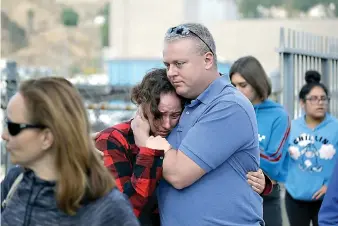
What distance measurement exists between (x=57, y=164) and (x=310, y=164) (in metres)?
4.28

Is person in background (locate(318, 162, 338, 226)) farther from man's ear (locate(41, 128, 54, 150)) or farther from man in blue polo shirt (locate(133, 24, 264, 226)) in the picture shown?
man's ear (locate(41, 128, 54, 150))

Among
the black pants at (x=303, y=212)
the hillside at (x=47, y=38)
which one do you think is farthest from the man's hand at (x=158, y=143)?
the hillside at (x=47, y=38)

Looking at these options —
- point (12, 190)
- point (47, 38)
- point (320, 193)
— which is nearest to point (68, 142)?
point (12, 190)

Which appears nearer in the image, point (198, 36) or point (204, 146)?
point (204, 146)

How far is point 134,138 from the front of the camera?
362cm

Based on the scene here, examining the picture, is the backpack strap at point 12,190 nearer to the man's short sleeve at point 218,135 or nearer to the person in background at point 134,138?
the person in background at point 134,138

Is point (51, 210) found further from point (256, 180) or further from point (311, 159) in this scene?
point (311, 159)

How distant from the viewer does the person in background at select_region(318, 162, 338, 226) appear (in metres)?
3.80

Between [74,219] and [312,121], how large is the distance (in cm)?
453

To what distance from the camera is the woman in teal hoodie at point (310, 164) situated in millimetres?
6516

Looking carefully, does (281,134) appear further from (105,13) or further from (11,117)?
(105,13)

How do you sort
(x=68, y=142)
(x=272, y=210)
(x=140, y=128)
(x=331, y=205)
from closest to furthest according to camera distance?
1. (x=68, y=142)
2. (x=140, y=128)
3. (x=331, y=205)
4. (x=272, y=210)

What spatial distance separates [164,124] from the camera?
11.9ft

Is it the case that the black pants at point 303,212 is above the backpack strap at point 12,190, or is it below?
below
